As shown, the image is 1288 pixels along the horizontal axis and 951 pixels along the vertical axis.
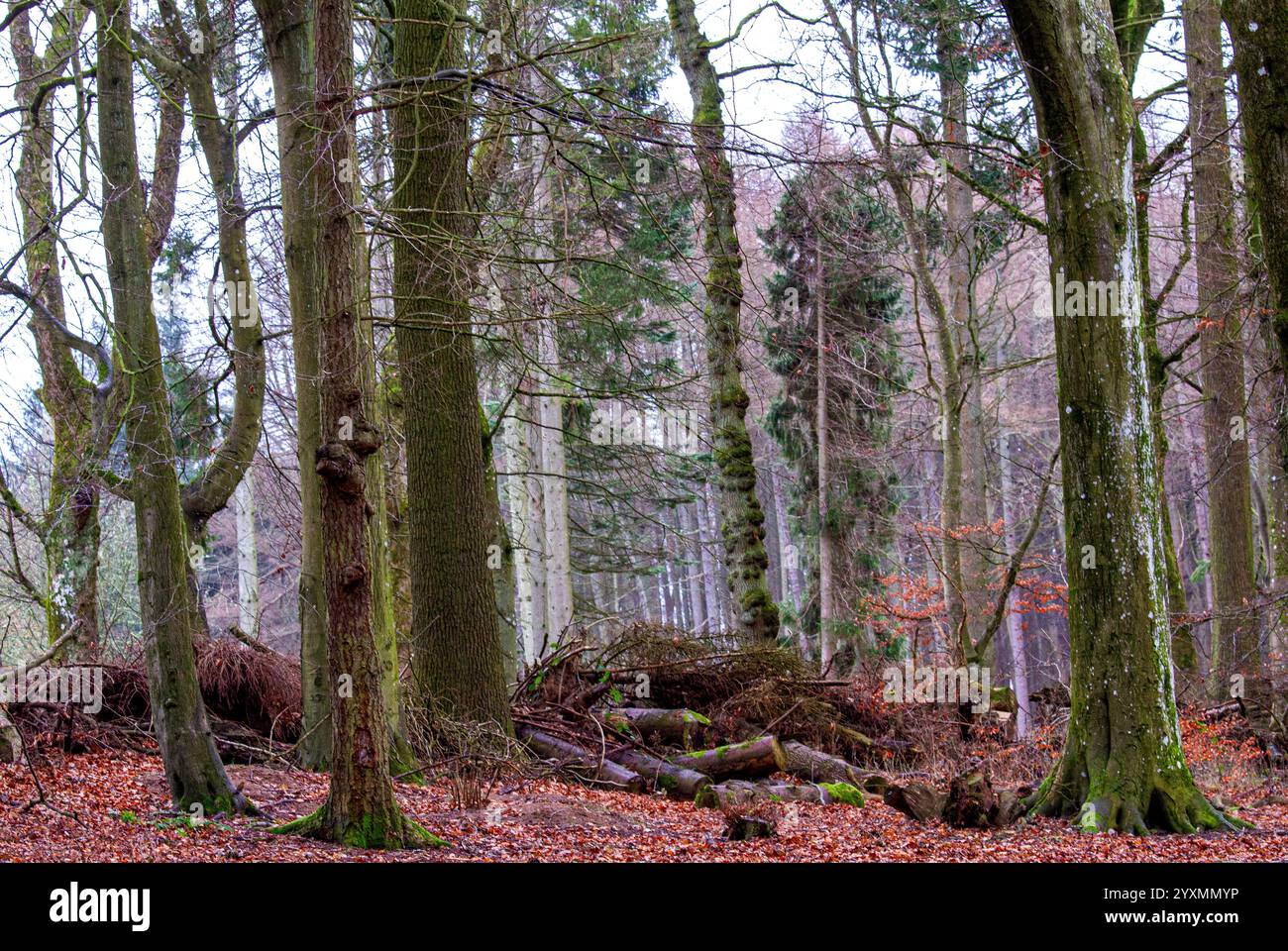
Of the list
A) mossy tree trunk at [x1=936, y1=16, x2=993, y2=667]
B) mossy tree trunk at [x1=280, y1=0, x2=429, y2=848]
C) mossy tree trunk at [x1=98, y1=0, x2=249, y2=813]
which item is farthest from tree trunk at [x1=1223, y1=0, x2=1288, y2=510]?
mossy tree trunk at [x1=936, y1=16, x2=993, y2=667]

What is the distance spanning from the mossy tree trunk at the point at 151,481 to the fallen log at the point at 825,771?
5842 mm

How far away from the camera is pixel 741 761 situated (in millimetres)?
10812

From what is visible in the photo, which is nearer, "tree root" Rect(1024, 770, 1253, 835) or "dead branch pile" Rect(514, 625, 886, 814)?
"tree root" Rect(1024, 770, 1253, 835)

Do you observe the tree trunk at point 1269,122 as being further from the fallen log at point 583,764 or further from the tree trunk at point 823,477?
the tree trunk at point 823,477

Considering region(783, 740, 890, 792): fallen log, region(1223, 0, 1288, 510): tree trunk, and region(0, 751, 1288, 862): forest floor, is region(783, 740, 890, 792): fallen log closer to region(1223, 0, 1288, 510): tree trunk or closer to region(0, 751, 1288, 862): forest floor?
region(0, 751, 1288, 862): forest floor

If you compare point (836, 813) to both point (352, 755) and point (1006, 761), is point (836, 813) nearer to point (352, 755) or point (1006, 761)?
point (1006, 761)

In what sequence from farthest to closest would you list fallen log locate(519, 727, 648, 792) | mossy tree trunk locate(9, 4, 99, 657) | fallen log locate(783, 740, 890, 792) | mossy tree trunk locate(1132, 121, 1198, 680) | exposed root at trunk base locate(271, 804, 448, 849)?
mossy tree trunk locate(1132, 121, 1198, 680)
fallen log locate(783, 740, 890, 792)
fallen log locate(519, 727, 648, 792)
mossy tree trunk locate(9, 4, 99, 657)
exposed root at trunk base locate(271, 804, 448, 849)

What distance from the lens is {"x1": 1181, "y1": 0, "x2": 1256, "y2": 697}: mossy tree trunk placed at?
13820 mm

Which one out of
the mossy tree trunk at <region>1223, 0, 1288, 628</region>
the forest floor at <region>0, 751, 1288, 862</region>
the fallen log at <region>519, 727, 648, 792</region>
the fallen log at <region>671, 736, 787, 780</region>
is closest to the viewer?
the forest floor at <region>0, 751, 1288, 862</region>

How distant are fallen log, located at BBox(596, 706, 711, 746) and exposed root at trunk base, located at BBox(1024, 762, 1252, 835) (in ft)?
16.0

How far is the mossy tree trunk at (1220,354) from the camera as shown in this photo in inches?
544

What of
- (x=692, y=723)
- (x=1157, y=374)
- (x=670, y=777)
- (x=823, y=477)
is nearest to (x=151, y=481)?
(x=670, y=777)

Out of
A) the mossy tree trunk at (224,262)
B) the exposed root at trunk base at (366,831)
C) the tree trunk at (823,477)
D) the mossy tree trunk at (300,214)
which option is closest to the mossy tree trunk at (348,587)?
the exposed root at trunk base at (366,831)

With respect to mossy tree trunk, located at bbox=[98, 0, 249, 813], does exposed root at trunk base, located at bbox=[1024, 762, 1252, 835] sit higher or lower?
lower
